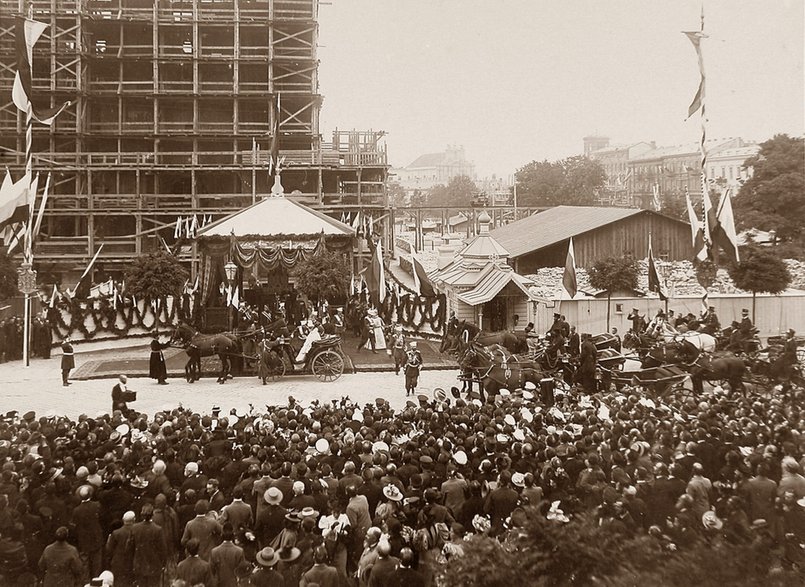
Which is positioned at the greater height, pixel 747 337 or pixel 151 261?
pixel 151 261

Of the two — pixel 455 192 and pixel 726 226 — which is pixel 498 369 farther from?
pixel 455 192

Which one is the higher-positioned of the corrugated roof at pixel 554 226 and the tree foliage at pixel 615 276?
the corrugated roof at pixel 554 226

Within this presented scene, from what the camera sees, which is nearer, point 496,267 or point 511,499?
point 511,499

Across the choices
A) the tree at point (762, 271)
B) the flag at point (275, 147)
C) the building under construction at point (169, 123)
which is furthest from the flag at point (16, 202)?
the building under construction at point (169, 123)

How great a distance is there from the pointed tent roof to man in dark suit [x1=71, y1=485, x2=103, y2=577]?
14.5 meters

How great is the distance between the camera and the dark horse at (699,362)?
1599cm

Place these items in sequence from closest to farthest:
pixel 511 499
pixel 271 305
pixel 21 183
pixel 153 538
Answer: pixel 153 538
pixel 511 499
pixel 21 183
pixel 271 305

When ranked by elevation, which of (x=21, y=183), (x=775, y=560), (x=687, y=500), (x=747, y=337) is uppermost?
(x=21, y=183)

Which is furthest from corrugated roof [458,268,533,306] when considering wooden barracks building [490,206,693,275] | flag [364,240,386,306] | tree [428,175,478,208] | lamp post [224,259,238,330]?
tree [428,175,478,208]

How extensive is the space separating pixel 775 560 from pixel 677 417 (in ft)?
11.5

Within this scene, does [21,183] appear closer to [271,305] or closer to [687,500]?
[271,305]

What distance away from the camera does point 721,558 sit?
8.40 m

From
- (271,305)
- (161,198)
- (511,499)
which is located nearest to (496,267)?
(271,305)

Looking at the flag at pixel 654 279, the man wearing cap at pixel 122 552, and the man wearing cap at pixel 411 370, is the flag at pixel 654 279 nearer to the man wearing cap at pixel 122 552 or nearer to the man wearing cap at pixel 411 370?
the man wearing cap at pixel 411 370
